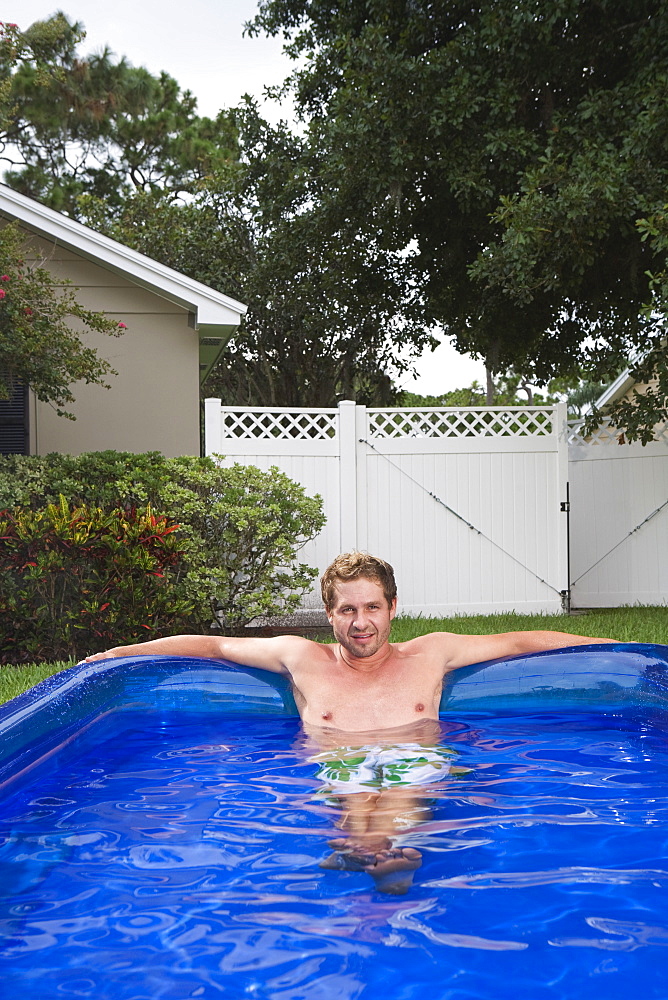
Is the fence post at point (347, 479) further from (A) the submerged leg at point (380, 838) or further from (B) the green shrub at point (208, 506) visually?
(A) the submerged leg at point (380, 838)

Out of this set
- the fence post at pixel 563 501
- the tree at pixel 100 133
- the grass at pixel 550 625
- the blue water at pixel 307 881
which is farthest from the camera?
the tree at pixel 100 133

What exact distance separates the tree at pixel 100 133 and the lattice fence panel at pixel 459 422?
492 inches

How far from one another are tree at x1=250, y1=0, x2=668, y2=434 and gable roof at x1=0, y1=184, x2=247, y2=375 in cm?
272

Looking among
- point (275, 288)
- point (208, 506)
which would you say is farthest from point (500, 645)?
point (275, 288)

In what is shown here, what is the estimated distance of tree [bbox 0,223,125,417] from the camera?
788 centimetres

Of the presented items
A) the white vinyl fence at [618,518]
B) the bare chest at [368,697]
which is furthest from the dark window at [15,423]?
the bare chest at [368,697]

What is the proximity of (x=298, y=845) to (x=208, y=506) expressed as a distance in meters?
5.10

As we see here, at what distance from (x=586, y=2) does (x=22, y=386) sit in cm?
731

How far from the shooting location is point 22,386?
998 centimetres

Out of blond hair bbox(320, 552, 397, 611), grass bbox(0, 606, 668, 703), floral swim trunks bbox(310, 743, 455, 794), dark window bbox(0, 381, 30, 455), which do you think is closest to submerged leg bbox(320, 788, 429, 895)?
floral swim trunks bbox(310, 743, 455, 794)

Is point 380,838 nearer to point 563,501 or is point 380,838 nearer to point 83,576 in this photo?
point 83,576

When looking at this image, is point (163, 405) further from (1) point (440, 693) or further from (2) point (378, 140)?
(1) point (440, 693)

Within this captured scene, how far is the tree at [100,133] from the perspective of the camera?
72.5 ft

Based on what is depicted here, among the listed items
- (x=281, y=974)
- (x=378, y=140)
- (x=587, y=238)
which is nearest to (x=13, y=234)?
(x=378, y=140)
